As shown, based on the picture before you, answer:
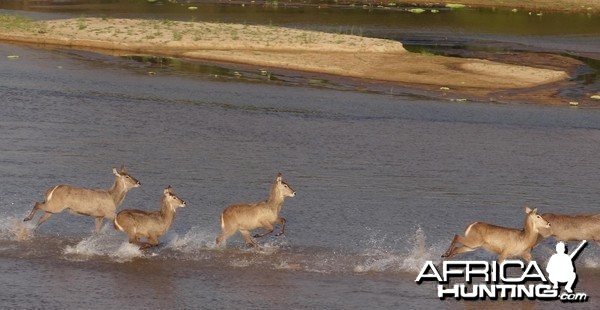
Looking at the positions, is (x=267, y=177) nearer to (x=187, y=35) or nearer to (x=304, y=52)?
(x=304, y=52)

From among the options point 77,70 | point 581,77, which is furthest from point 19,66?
point 581,77

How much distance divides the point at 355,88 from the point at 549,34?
22.3 m

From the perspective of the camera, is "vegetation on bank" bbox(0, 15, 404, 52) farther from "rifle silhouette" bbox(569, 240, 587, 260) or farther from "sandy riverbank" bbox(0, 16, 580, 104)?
"rifle silhouette" bbox(569, 240, 587, 260)

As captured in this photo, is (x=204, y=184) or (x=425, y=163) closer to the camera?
(x=204, y=184)

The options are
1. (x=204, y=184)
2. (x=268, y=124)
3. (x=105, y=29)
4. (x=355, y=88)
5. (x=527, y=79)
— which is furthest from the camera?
(x=105, y=29)

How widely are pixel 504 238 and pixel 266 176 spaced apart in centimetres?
757

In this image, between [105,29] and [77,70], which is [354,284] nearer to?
[77,70]

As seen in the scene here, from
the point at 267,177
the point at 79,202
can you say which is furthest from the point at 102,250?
the point at 267,177

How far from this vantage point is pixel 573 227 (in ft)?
54.4

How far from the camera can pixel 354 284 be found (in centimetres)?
1538

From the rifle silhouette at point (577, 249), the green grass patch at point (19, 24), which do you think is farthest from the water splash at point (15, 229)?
the green grass patch at point (19, 24)

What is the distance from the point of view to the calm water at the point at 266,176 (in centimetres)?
1523

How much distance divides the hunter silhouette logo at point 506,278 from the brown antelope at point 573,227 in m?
0.27

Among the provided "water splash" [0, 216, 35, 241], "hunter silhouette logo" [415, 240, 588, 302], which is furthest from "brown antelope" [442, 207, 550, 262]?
"water splash" [0, 216, 35, 241]
